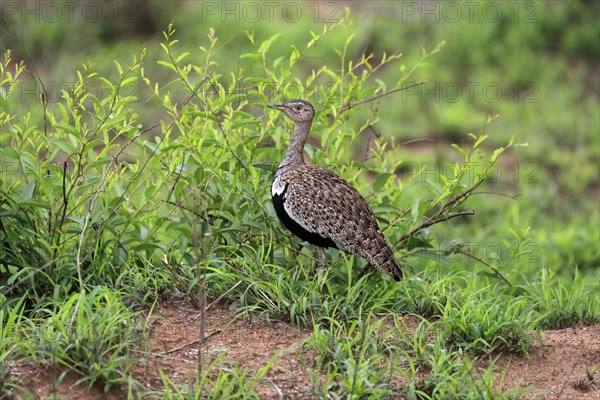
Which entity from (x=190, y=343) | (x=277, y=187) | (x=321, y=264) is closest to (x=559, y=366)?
(x=321, y=264)

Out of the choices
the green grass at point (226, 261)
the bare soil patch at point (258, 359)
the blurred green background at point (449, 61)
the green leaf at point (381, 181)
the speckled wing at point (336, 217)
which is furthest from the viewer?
the blurred green background at point (449, 61)

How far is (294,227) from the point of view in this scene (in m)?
5.11

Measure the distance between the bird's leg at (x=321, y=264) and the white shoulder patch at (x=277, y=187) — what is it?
0.41 metres

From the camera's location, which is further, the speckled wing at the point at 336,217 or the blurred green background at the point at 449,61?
the blurred green background at the point at 449,61

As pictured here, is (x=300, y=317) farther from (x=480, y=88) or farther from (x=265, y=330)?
(x=480, y=88)

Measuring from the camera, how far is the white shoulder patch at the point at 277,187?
5.15 meters

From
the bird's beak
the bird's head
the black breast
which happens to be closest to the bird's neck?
the bird's head

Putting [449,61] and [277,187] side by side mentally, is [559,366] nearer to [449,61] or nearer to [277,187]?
[277,187]

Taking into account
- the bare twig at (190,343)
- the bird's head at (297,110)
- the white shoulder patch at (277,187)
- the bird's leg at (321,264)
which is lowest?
the bare twig at (190,343)

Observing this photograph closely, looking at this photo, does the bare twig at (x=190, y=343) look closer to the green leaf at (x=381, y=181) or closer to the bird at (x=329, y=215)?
the bird at (x=329, y=215)

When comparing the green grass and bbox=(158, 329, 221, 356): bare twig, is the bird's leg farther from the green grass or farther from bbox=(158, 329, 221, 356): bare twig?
bbox=(158, 329, 221, 356): bare twig

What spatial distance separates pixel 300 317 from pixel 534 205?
4328 millimetres

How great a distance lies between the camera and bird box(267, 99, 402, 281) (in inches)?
200

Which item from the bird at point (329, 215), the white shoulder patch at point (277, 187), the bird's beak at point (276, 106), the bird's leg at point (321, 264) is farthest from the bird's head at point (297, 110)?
the bird's leg at point (321, 264)
